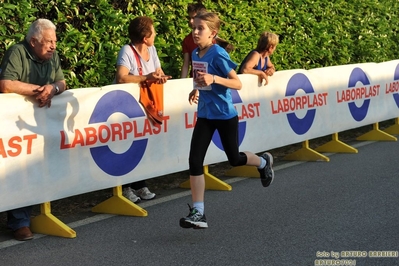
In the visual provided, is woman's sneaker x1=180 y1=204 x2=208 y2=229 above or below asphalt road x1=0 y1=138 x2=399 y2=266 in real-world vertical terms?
above

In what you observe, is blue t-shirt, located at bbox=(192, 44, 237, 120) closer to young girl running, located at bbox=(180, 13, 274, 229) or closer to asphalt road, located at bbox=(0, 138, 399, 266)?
young girl running, located at bbox=(180, 13, 274, 229)

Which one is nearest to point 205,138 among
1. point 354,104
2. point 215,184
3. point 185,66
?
point 215,184

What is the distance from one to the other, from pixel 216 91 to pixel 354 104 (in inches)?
214

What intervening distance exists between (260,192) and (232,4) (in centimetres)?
398

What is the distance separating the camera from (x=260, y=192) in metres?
9.24

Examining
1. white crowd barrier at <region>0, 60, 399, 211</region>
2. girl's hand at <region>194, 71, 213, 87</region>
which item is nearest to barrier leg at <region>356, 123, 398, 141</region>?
white crowd barrier at <region>0, 60, 399, 211</region>

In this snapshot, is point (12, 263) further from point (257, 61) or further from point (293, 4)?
point (293, 4)

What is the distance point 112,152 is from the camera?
8250mm

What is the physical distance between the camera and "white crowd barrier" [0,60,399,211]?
7.31m

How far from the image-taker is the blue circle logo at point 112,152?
8070 mm

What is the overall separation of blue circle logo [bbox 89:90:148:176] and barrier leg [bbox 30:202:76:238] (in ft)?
2.48

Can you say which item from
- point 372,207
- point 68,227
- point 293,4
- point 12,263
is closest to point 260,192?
point 372,207

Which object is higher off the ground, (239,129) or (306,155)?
(239,129)

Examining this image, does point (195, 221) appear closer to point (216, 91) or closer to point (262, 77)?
point (216, 91)
